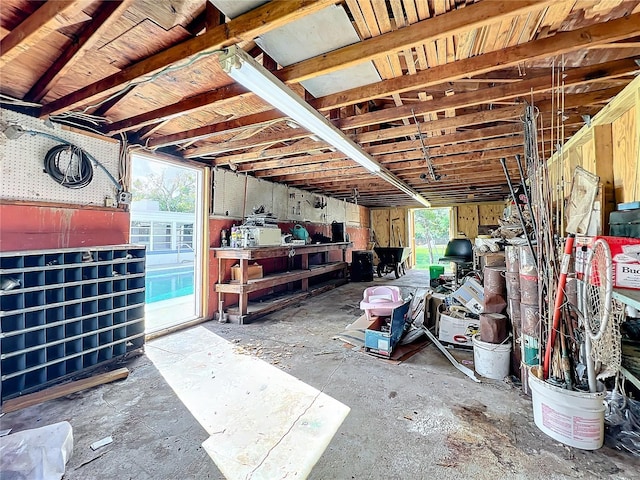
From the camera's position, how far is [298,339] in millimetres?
3611

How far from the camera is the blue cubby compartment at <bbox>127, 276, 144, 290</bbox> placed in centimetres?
317

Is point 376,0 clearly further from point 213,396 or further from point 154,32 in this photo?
point 213,396

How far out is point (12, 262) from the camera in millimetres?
2305

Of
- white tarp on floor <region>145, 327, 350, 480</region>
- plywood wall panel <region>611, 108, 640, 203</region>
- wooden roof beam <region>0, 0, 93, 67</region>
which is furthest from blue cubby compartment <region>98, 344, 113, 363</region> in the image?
plywood wall panel <region>611, 108, 640, 203</region>

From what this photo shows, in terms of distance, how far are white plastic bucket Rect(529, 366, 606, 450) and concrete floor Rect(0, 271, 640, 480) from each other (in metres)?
0.06

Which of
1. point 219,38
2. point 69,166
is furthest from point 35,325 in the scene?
point 219,38

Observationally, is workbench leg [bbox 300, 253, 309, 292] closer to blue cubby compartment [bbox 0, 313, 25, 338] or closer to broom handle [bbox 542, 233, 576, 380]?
blue cubby compartment [bbox 0, 313, 25, 338]

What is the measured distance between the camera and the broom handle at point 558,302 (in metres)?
1.81

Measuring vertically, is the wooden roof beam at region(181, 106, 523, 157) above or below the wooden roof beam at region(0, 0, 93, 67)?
above

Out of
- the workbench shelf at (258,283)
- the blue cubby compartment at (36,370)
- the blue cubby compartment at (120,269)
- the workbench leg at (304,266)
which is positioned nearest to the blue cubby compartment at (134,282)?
the blue cubby compartment at (120,269)

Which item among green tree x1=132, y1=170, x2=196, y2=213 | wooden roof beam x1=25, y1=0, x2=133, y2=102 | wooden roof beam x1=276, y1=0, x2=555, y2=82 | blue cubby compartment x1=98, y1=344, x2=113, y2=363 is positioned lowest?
blue cubby compartment x1=98, y1=344, x2=113, y2=363

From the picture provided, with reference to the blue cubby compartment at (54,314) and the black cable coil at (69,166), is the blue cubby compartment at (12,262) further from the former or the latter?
the black cable coil at (69,166)

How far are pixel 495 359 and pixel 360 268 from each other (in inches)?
221

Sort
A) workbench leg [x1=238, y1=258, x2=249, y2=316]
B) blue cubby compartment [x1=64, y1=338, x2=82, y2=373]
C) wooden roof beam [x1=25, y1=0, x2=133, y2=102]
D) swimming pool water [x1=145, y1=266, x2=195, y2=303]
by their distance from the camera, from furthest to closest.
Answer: swimming pool water [x1=145, y1=266, x2=195, y2=303] < workbench leg [x1=238, y1=258, x2=249, y2=316] < blue cubby compartment [x1=64, y1=338, x2=82, y2=373] < wooden roof beam [x1=25, y1=0, x2=133, y2=102]
